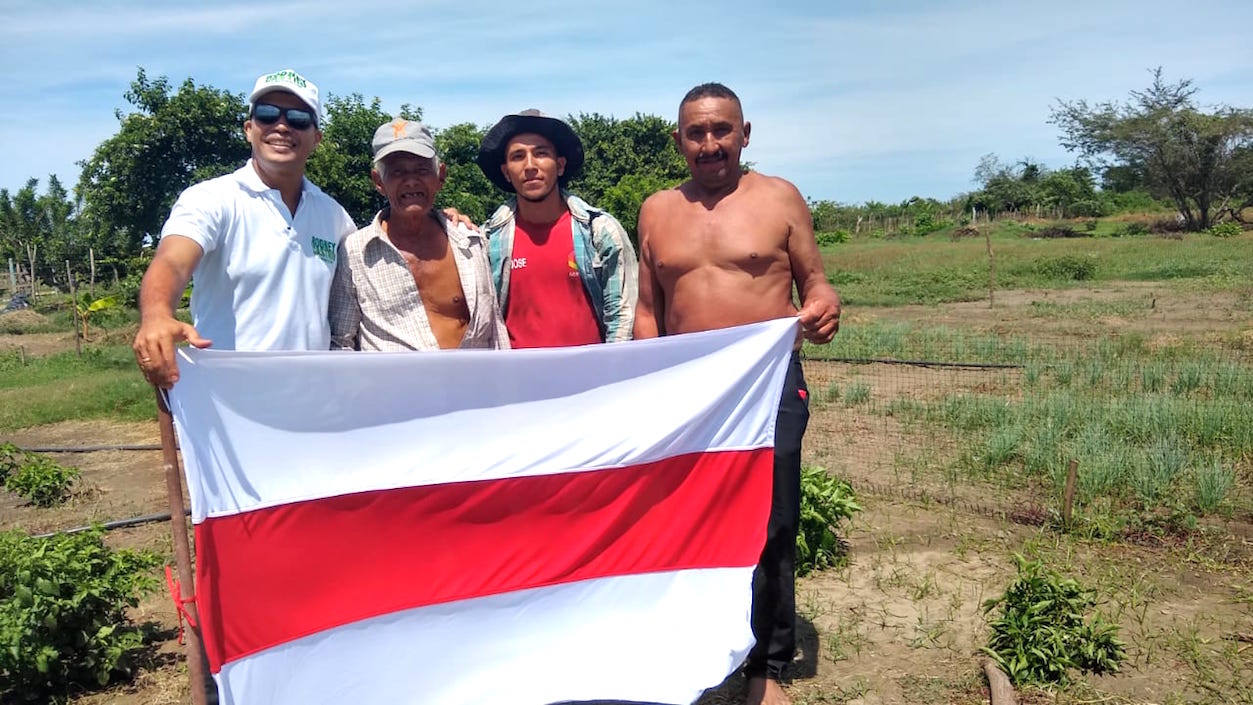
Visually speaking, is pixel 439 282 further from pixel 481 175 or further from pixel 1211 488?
pixel 481 175

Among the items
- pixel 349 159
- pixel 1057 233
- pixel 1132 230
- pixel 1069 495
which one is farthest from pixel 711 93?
pixel 1132 230

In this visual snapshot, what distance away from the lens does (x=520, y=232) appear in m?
3.79

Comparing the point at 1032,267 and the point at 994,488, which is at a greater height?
the point at 1032,267

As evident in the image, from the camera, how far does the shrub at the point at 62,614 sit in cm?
376

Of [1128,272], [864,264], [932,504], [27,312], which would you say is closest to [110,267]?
[27,312]

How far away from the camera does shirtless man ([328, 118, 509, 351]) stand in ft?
11.4

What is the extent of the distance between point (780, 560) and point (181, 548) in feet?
7.18

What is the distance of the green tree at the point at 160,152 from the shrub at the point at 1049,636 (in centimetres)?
3147

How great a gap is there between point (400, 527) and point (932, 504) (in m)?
4.19

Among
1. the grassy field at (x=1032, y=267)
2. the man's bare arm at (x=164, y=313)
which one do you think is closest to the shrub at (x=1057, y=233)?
the grassy field at (x=1032, y=267)

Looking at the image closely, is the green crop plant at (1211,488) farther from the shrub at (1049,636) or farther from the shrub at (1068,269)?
the shrub at (1068,269)

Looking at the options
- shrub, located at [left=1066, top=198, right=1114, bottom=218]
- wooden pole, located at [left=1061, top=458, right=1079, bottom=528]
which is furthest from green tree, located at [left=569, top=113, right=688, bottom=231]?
wooden pole, located at [left=1061, top=458, right=1079, bottom=528]

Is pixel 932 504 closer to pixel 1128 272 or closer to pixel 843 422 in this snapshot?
pixel 843 422

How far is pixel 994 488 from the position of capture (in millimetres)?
6469
